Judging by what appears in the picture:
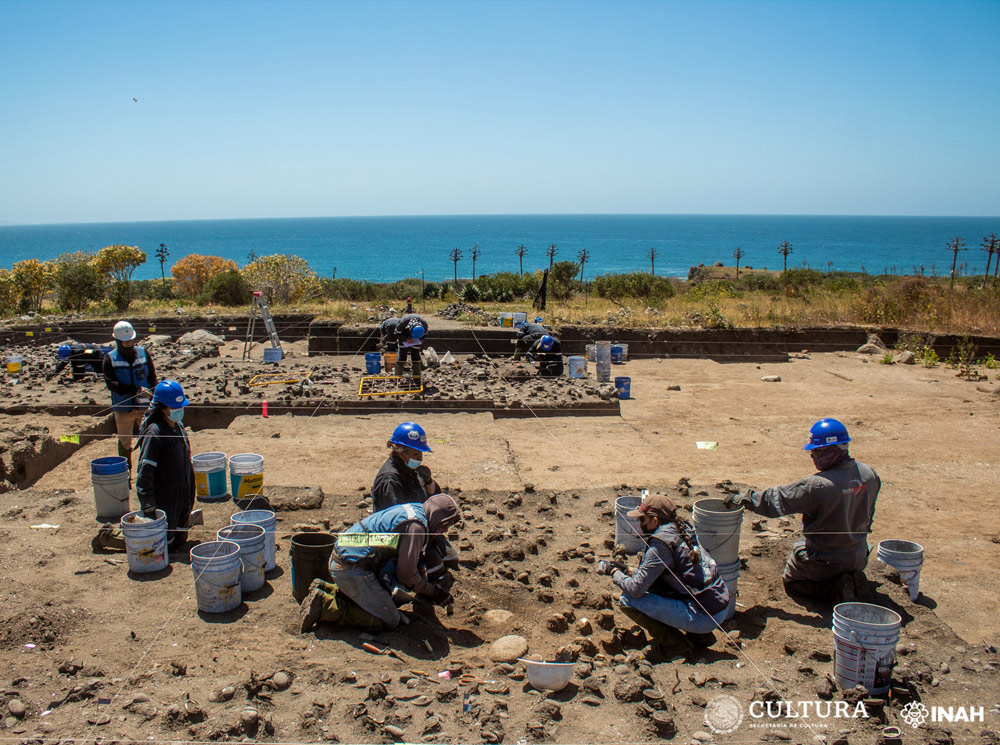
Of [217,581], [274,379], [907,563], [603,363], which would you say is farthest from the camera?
[603,363]

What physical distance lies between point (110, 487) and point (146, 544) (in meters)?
1.50

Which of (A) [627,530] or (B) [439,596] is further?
(A) [627,530]

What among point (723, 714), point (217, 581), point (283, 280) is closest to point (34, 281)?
point (283, 280)

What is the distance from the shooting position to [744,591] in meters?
5.55

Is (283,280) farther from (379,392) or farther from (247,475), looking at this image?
(247,475)

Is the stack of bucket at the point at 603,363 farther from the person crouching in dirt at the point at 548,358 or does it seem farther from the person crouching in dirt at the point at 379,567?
the person crouching in dirt at the point at 379,567

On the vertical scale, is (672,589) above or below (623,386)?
above

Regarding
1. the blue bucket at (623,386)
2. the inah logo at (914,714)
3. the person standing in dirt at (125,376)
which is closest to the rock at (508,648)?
the inah logo at (914,714)

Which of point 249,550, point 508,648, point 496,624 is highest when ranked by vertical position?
point 249,550

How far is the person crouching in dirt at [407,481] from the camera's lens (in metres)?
5.18

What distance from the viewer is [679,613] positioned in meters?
4.51

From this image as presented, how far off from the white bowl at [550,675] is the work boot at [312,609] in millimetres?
1540

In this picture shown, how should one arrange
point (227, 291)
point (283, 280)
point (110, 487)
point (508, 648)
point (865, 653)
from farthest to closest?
point (227, 291) → point (283, 280) → point (110, 487) → point (508, 648) → point (865, 653)

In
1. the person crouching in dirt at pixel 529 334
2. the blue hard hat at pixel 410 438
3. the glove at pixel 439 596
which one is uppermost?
the blue hard hat at pixel 410 438
